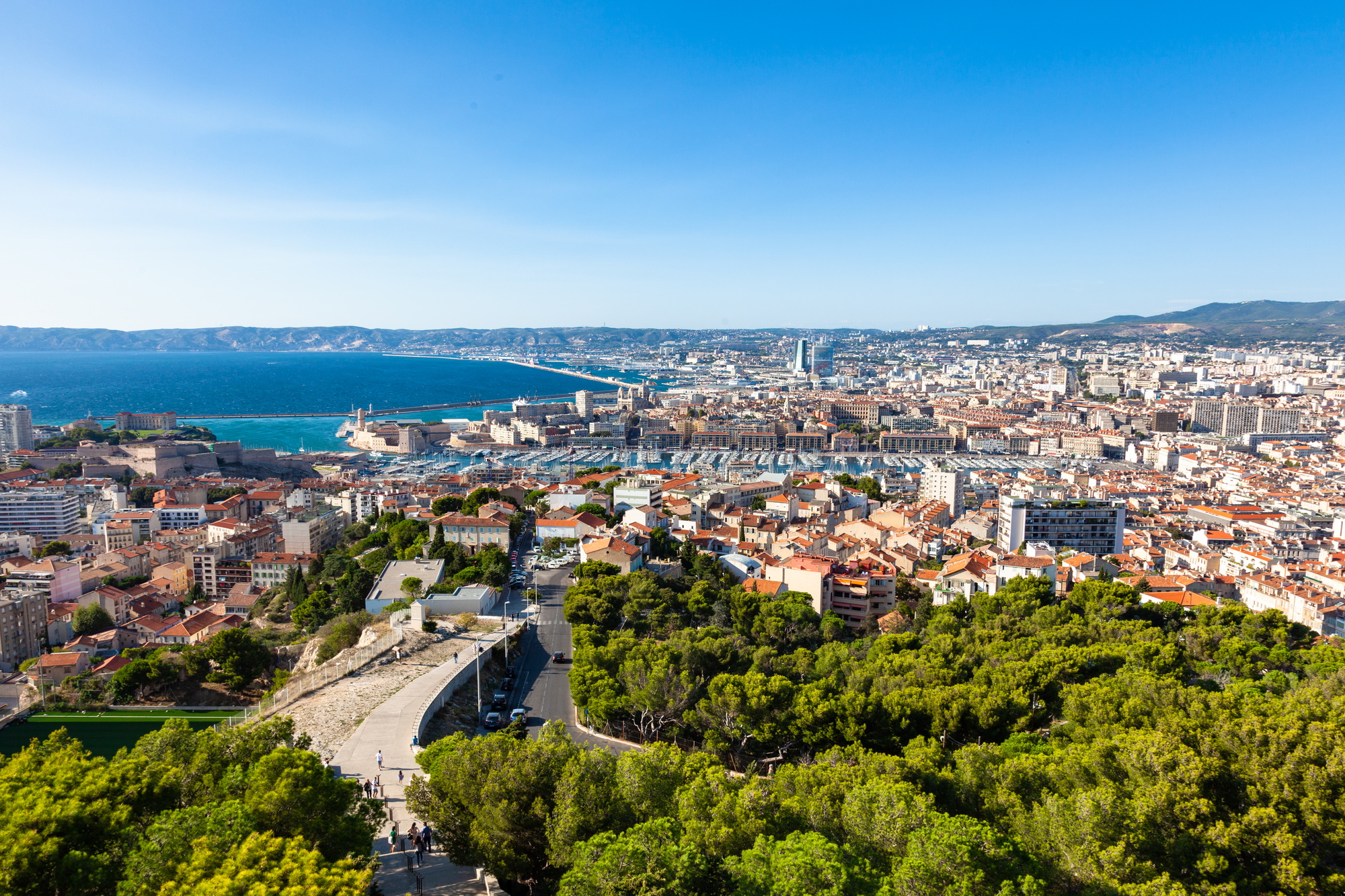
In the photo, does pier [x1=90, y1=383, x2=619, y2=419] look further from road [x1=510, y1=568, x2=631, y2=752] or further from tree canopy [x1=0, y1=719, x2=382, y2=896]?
tree canopy [x1=0, y1=719, x2=382, y2=896]

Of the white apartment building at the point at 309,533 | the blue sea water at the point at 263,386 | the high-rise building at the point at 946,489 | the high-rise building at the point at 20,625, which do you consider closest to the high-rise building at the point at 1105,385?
the high-rise building at the point at 946,489

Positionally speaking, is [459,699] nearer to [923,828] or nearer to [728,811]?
[728,811]

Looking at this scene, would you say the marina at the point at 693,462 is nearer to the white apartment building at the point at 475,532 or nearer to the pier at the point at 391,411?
the white apartment building at the point at 475,532

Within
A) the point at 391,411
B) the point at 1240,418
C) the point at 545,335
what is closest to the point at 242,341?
the point at 545,335

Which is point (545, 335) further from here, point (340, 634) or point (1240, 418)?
point (340, 634)


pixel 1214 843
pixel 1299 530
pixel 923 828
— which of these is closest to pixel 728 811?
pixel 923 828

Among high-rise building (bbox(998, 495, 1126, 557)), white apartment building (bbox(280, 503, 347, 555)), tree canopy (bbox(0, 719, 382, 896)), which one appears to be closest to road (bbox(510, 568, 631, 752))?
tree canopy (bbox(0, 719, 382, 896))
